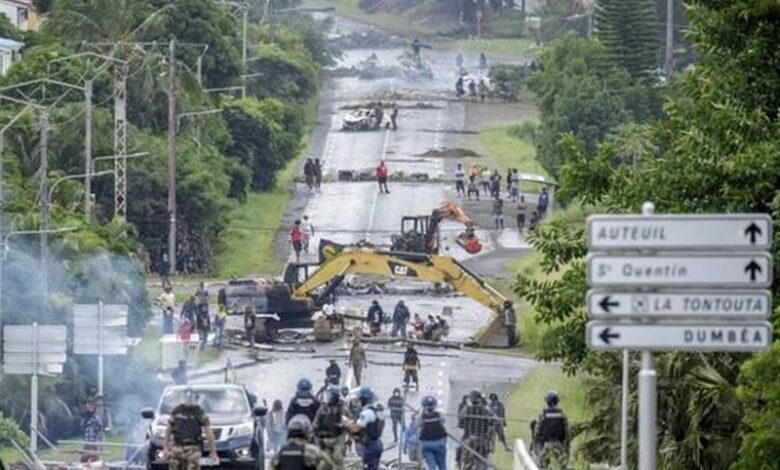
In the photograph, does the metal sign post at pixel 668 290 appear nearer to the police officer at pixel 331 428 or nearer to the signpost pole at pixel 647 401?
the signpost pole at pixel 647 401

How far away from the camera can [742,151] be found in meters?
34.0

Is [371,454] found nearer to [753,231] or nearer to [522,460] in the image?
[522,460]

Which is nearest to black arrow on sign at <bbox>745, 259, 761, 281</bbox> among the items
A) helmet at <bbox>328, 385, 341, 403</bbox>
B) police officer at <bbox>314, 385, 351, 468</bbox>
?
police officer at <bbox>314, 385, 351, 468</bbox>

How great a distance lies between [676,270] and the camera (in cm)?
2369

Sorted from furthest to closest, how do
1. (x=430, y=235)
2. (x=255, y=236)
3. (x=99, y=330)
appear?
(x=255, y=236) < (x=430, y=235) < (x=99, y=330)

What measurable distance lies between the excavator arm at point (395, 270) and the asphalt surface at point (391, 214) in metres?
1.30

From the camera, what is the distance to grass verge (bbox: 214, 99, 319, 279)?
300 feet

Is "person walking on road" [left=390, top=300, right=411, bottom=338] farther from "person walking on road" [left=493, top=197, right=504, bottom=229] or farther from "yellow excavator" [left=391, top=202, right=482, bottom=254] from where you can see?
"person walking on road" [left=493, top=197, right=504, bottom=229]

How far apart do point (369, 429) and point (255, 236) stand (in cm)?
6101

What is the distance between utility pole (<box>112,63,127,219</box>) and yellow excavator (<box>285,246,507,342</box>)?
8.91m

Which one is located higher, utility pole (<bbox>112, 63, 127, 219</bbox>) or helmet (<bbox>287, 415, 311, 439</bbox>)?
utility pole (<bbox>112, 63, 127, 219</bbox>)

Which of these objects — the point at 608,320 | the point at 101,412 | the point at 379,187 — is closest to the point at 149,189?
the point at 379,187

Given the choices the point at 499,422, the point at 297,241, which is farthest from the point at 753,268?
the point at 297,241

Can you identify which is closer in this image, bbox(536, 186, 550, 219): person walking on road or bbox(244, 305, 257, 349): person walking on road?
bbox(244, 305, 257, 349): person walking on road
